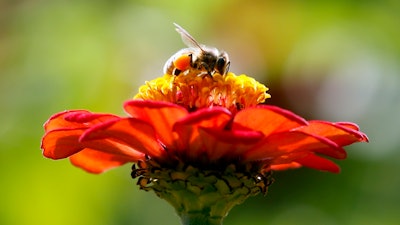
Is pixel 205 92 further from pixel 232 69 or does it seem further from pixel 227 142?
pixel 232 69

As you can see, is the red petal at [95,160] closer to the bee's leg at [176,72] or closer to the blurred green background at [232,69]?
the bee's leg at [176,72]

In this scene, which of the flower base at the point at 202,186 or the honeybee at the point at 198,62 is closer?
the flower base at the point at 202,186

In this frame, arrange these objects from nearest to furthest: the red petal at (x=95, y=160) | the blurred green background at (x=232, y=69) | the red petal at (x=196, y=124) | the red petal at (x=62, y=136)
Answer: the red petal at (x=196, y=124)
the red petal at (x=62, y=136)
the red petal at (x=95, y=160)
the blurred green background at (x=232, y=69)

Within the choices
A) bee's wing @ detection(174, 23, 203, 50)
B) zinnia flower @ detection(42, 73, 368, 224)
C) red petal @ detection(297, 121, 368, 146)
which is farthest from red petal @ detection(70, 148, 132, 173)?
red petal @ detection(297, 121, 368, 146)

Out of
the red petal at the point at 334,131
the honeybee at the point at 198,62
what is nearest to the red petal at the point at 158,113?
the red petal at the point at 334,131

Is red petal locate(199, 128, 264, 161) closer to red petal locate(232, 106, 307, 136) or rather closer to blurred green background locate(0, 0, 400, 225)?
red petal locate(232, 106, 307, 136)

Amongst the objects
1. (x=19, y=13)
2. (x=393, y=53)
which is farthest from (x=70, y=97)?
(x=393, y=53)
